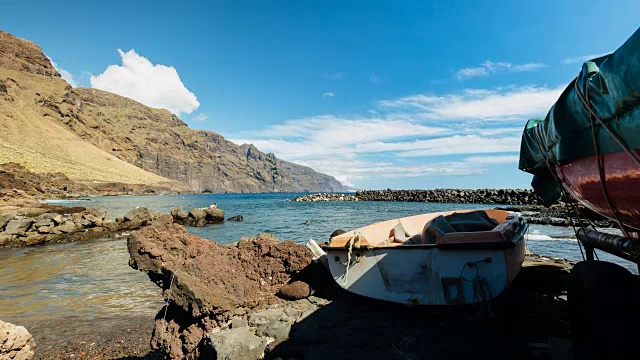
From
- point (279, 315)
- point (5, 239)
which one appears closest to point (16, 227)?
point (5, 239)

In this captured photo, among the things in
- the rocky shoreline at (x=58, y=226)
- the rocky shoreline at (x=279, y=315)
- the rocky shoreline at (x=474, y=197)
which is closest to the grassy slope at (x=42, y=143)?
the rocky shoreline at (x=58, y=226)

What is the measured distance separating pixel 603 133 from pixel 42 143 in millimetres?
127973

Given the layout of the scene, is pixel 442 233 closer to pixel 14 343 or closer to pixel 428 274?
pixel 428 274

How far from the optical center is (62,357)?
5105 millimetres

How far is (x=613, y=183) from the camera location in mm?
2572

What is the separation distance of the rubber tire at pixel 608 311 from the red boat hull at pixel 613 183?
0.48 m

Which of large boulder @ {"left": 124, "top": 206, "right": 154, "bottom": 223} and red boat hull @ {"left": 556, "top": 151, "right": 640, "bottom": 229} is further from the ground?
red boat hull @ {"left": 556, "top": 151, "right": 640, "bottom": 229}

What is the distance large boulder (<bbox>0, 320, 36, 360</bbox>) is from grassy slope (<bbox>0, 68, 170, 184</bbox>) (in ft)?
284

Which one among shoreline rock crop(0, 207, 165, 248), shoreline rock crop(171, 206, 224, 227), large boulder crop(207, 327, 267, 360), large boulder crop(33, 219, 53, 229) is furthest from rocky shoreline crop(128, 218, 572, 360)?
shoreline rock crop(171, 206, 224, 227)

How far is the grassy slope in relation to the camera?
82.1m

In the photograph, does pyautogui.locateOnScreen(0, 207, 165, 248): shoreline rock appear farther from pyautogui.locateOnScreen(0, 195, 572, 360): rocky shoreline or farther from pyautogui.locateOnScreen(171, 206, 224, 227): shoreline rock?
pyautogui.locateOnScreen(0, 195, 572, 360): rocky shoreline

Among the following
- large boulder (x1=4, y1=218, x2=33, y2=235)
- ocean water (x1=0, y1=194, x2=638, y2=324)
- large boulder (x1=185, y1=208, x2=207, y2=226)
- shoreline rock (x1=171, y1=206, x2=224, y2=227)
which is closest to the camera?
ocean water (x1=0, y1=194, x2=638, y2=324)

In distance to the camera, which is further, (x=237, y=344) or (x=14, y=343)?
(x=14, y=343)

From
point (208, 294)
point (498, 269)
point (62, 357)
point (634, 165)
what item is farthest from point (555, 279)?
point (62, 357)
